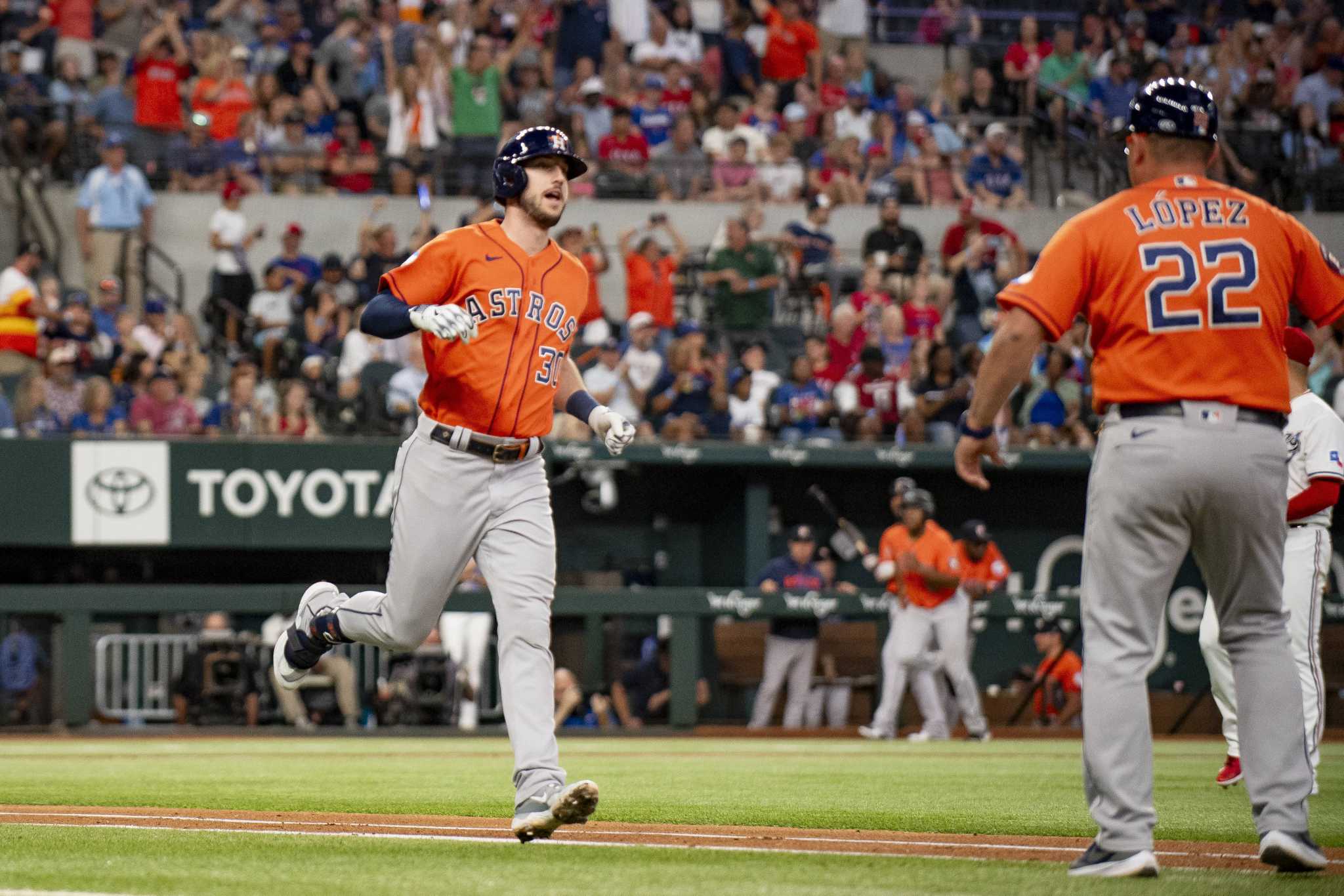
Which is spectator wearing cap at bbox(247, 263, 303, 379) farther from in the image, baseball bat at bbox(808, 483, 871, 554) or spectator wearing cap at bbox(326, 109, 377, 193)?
baseball bat at bbox(808, 483, 871, 554)

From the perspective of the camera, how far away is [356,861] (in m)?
5.21

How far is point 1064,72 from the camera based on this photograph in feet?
76.9

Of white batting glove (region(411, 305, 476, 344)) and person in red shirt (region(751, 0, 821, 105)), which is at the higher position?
person in red shirt (region(751, 0, 821, 105))

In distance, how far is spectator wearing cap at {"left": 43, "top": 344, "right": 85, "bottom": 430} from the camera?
1627 cm

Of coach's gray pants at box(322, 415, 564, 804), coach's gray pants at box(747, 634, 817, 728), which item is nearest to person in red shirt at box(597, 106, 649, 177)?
coach's gray pants at box(747, 634, 817, 728)

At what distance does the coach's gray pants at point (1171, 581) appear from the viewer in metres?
4.91

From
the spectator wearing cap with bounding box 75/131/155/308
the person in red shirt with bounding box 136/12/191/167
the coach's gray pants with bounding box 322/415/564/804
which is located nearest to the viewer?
the coach's gray pants with bounding box 322/415/564/804

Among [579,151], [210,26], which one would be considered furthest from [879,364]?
[210,26]

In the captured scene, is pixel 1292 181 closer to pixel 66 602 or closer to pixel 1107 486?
pixel 66 602

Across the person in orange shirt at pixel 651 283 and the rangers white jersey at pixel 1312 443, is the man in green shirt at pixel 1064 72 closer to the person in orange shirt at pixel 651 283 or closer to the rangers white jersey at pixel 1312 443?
the person in orange shirt at pixel 651 283

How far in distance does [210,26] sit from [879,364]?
28.2 feet

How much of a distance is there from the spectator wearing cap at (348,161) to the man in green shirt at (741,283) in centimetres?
388

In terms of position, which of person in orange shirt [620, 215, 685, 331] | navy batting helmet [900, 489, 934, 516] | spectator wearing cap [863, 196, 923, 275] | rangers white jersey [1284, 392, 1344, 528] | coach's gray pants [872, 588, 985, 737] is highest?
spectator wearing cap [863, 196, 923, 275]

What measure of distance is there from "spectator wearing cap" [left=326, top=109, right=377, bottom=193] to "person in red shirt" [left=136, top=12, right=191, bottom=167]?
1.66 meters
